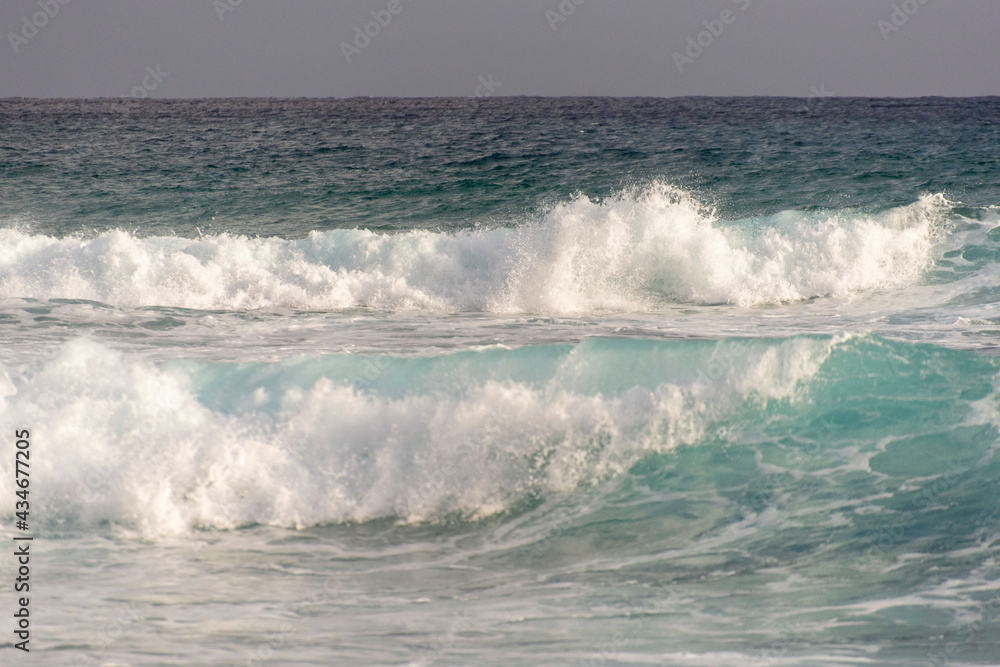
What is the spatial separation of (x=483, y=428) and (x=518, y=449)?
351 millimetres

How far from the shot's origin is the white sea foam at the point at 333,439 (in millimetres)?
6398

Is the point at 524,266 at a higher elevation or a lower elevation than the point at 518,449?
higher

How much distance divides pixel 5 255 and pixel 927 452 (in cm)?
1481

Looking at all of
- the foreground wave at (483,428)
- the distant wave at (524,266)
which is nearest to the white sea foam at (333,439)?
the foreground wave at (483,428)

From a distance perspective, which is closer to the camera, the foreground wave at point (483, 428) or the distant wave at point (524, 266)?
the foreground wave at point (483, 428)

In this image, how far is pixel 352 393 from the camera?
723cm

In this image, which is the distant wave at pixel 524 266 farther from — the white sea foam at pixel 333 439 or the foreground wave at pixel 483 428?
the white sea foam at pixel 333 439

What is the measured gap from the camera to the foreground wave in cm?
645

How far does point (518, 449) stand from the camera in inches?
265

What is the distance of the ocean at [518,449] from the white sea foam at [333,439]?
26 millimetres

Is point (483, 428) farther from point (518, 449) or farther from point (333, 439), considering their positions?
point (333, 439)

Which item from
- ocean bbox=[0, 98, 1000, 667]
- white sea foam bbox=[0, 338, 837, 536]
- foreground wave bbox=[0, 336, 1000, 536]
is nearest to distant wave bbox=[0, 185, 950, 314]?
ocean bbox=[0, 98, 1000, 667]

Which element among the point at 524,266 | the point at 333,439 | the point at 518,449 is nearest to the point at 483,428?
the point at 518,449

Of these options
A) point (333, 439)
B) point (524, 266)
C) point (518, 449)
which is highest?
point (524, 266)
